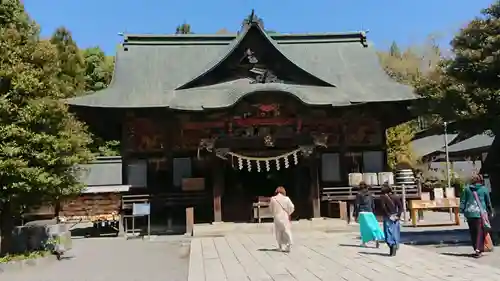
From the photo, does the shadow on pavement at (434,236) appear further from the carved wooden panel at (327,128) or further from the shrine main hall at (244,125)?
the carved wooden panel at (327,128)

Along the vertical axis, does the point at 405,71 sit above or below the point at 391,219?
above

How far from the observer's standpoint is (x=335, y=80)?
19.9m

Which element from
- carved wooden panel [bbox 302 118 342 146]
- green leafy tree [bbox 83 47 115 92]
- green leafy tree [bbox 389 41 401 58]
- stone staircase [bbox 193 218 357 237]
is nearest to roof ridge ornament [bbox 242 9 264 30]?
carved wooden panel [bbox 302 118 342 146]

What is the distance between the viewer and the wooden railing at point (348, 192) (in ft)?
59.2

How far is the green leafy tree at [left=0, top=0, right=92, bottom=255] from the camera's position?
1027 cm

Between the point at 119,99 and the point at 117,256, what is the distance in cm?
738

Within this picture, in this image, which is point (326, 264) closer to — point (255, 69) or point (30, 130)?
point (30, 130)

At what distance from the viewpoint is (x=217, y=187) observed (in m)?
17.0

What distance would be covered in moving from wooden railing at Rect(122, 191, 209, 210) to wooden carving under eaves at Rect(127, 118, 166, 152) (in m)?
1.92

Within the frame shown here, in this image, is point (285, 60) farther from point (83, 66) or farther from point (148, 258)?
point (83, 66)

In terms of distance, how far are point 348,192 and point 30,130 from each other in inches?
464

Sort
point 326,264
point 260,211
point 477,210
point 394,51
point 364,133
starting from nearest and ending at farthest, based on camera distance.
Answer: point 326,264 → point 477,210 → point 260,211 → point 364,133 → point 394,51

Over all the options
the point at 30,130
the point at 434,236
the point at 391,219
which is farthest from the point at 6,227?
the point at 434,236

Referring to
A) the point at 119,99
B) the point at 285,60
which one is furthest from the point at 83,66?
the point at 285,60
